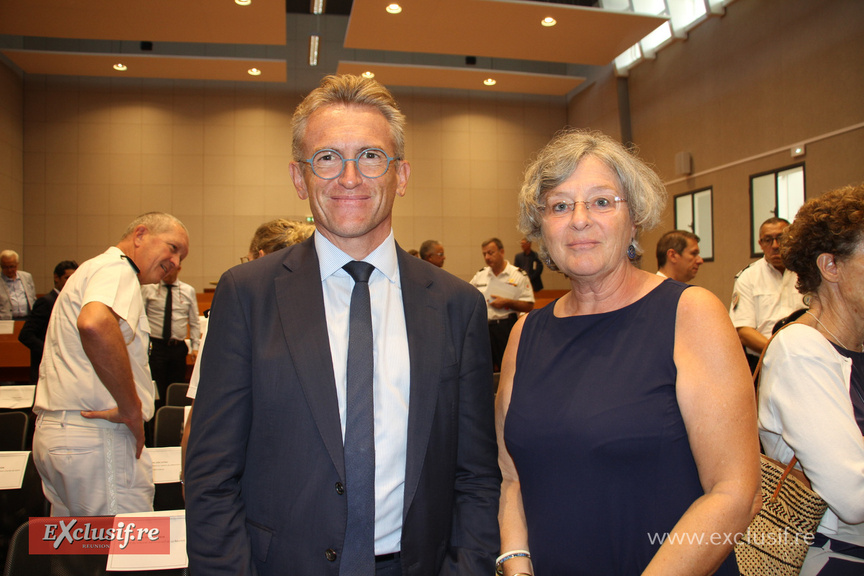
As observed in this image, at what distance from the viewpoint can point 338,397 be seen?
132cm

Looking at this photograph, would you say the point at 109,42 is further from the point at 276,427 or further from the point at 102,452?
the point at 276,427

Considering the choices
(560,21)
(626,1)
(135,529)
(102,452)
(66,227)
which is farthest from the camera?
(66,227)

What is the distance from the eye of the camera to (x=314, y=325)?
1.33 m

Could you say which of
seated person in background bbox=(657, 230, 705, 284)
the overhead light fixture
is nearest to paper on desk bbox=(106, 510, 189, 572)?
seated person in background bbox=(657, 230, 705, 284)

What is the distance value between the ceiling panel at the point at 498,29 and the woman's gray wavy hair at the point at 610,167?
8.06 m

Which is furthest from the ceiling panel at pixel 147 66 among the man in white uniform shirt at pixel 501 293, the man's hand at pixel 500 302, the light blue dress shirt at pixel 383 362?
the light blue dress shirt at pixel 383 362

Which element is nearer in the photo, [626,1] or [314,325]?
[314,325]

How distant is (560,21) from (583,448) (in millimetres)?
9476

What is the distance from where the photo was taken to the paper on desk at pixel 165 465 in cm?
274

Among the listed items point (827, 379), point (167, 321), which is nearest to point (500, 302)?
point (167, 321)

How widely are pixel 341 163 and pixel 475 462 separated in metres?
0.81

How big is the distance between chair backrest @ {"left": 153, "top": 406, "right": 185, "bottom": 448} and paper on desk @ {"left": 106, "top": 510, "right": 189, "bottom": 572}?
5.77ft

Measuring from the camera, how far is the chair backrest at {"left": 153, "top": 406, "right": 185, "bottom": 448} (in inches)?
135

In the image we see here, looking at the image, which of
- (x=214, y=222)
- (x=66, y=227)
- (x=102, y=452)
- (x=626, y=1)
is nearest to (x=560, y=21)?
(x=626, y=1)
